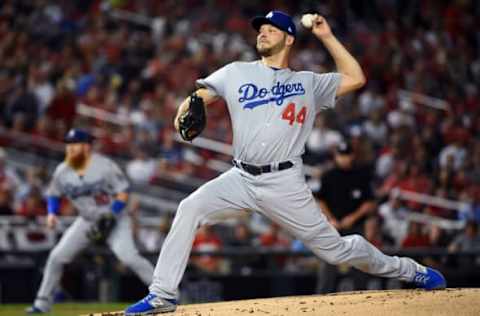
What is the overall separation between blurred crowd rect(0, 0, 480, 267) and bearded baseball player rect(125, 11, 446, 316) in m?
5.76

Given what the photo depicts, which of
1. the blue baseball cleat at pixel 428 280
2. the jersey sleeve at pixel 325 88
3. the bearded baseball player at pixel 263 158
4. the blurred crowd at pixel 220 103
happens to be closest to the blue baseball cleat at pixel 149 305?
the bearded baseball player at pixel 263 158

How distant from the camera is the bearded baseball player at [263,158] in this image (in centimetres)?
860

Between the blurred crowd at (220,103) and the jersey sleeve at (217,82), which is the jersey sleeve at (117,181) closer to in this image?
the blurred crowd at (220,103)

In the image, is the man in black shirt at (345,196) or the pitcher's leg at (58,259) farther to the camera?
the man in black shirt at (345,196)

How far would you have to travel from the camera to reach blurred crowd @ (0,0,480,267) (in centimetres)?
1702

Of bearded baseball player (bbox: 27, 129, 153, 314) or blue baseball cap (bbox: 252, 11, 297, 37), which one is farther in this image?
bearded baseball player (bbox: 27, 129, 153, 314)

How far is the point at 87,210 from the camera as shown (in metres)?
12.4

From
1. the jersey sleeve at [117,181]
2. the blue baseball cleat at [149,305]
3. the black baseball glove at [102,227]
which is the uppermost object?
the jersey sleeve at [117,181]

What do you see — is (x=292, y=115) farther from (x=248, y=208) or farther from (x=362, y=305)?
(x=362, y=305)

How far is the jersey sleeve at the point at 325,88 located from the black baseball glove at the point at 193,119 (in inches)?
32.7

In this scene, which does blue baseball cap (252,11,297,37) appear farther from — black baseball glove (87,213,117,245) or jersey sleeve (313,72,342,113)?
black baseball glove (87,213,117,245)

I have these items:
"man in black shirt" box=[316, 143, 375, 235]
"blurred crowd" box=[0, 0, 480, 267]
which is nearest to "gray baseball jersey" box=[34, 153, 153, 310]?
"man in black shirt" box=[316, 143, 375, 235]

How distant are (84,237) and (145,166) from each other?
16.7 ft

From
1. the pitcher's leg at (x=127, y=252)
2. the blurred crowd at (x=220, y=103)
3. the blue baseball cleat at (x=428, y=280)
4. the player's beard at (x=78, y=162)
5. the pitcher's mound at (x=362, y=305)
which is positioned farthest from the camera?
the blurred crowd at (x=220, y=103)
